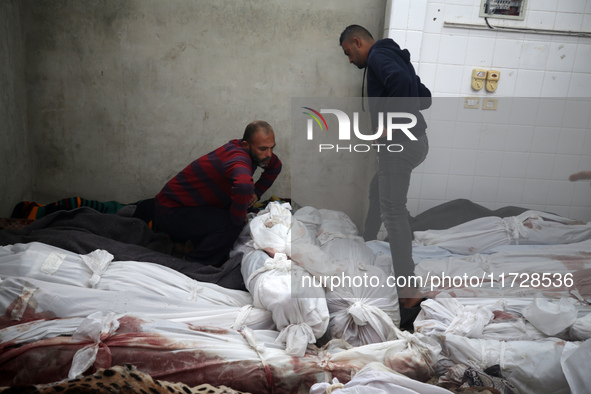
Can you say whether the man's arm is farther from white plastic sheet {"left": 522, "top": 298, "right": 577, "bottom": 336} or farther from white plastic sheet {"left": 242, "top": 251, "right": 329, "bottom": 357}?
white plastic sheet {"left": 522, "top": 298, "right": 577, "bottom": 336}

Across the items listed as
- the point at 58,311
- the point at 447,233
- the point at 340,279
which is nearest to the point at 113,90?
the point at 58,311

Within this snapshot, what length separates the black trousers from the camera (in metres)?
2.61

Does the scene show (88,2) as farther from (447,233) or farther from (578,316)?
(578,316)

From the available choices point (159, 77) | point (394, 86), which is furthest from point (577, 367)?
point (159, 77)

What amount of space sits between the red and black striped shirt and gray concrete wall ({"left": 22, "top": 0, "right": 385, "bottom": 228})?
Result: 765 millimetres

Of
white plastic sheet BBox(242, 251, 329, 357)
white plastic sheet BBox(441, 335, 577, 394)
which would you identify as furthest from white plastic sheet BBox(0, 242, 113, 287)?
white plastic sheet BBox(441, 335, 577, 394)

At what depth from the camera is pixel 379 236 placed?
218 cm

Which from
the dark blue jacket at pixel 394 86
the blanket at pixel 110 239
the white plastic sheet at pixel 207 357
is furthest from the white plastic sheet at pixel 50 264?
the dark blue jacket at pixel 394 86

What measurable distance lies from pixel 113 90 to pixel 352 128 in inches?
82.8

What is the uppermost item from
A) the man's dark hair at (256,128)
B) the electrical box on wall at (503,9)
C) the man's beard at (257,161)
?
the electrical box on wall at (503,9)

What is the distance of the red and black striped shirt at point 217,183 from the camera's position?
2.46 meters

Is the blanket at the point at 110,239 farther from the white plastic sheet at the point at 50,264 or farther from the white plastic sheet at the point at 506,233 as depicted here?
the white plastic sheet at the point at 506,233

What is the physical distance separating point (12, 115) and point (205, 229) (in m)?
1.58

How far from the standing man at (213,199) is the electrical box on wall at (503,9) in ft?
5.25
